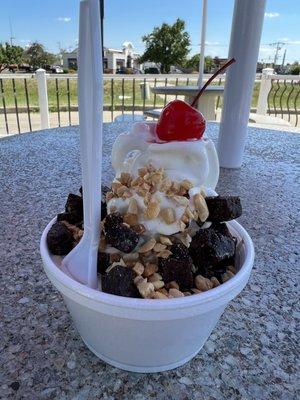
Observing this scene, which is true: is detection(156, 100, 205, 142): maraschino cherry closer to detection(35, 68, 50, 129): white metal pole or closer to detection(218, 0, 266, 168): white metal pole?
detection(218, 0, 266, 168): white metal pole

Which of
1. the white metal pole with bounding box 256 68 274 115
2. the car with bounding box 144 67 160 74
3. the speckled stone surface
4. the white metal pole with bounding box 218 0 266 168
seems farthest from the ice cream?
the car with bounding box 144 67 160 74

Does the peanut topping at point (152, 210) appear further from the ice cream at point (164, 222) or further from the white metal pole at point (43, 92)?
the white metal pole at point (43, 92)

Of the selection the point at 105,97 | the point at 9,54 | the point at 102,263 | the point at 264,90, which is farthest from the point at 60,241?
the point at 9,54

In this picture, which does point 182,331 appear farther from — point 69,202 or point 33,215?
point 33,215

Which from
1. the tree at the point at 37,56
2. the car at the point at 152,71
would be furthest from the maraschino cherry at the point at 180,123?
the tree at the point at 37,56

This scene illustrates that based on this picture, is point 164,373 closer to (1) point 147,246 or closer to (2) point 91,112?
(1) point 147,246
